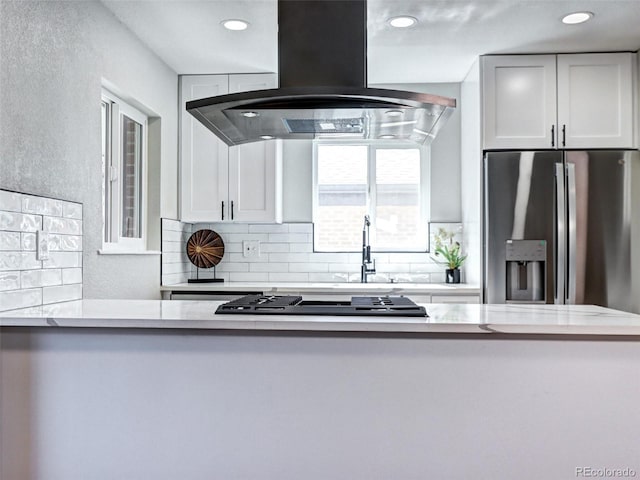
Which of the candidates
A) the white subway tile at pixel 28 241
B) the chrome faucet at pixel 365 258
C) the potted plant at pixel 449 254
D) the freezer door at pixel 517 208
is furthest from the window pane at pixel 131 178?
the freezer door at pixel 517 208

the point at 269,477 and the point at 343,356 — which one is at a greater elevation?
the point at 343,356

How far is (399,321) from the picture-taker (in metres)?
1.87

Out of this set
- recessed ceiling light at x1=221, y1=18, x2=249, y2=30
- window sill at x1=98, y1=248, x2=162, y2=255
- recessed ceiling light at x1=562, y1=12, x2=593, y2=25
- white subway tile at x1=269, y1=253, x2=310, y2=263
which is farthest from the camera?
white subway tile at x1=269, y1=253, x2=310, y2=263

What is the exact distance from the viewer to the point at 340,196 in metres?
4.34

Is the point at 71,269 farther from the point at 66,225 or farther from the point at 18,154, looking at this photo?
the point at 18,154

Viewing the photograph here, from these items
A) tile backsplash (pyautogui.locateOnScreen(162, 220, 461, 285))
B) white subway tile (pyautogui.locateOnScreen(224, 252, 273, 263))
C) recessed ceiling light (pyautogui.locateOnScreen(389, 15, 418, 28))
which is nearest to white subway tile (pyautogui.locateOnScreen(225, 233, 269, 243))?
tile backsplash (pyautogui.locateOnScreen(162, 220, 461, 285))

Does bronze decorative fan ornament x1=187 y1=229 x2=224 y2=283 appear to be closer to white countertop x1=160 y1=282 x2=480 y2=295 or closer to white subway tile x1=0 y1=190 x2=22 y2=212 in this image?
white countertop x1=160 y1=282 x2=480 y2=295

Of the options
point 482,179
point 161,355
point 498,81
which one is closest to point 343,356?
point 161,355

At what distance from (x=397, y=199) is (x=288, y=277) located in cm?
101

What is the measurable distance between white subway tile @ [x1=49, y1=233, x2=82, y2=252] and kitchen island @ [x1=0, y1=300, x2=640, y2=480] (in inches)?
20.6

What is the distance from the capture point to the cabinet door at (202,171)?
402cm

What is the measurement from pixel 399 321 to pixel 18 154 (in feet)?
5.29

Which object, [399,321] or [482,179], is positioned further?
[482,179]

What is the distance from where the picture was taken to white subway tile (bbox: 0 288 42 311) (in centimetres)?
218
